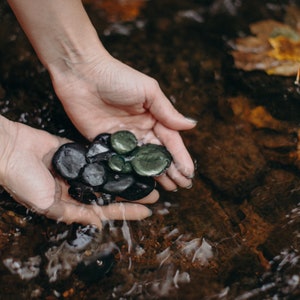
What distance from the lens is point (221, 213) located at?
2908 millimetres

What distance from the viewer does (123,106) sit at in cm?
294

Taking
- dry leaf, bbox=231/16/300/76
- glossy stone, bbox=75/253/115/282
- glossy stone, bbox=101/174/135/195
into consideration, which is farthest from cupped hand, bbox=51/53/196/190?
dry leaf, bbox=231/16/300/76

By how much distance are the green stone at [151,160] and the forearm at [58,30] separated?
0.74 m

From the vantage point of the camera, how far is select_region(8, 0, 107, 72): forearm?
110 inches

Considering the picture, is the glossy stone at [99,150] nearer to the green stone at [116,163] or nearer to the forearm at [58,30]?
the green stone at [116,163]

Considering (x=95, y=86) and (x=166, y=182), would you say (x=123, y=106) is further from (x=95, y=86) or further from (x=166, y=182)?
(x=166, y=182)

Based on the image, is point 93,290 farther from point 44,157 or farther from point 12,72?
point 12,72

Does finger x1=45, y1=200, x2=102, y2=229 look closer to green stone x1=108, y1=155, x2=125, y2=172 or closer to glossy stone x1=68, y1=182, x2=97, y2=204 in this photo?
glossy stone x1=68, y1=182, x2=97, y2=204

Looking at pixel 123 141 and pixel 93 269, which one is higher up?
pixel 123 141

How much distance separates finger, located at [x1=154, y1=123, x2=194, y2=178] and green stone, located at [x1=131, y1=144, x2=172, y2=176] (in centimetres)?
6

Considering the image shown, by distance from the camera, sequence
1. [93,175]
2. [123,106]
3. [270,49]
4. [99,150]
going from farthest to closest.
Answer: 1. [270,49]
2. [123,106]
3. [99,150]
4. [93,175]

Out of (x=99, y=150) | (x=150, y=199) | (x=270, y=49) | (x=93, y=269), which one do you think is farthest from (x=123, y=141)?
(x=270, y=49)

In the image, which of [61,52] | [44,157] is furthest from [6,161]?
[61,52]

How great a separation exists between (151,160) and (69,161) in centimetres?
50
